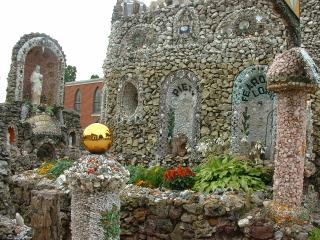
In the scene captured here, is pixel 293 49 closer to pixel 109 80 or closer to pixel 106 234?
pixel 106 234

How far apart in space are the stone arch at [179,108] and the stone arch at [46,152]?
7.58m

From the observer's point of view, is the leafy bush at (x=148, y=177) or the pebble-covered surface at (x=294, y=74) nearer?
the pebble-covered surface at (x=294, y=74)

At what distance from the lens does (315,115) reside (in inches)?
496

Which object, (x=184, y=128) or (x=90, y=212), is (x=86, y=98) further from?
(x=90, y=212)

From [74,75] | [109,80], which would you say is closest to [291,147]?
[109,80]

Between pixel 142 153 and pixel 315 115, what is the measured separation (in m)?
5.90

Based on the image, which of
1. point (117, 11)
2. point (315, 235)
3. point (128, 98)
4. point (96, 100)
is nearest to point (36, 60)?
point (117, 11)

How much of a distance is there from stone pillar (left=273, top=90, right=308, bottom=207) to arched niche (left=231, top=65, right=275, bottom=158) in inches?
155

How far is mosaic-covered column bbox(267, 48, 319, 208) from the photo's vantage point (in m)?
9.64

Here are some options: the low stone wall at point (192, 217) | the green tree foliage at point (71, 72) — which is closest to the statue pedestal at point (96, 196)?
the low stone wall at point (192, 217)

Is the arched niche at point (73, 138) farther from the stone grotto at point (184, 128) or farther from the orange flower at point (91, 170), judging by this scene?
the orange flower at point (91, 170)

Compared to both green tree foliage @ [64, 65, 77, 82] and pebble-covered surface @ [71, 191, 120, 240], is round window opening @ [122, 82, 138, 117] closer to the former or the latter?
pebble-covered surface @ [71, 191, 120, 240]

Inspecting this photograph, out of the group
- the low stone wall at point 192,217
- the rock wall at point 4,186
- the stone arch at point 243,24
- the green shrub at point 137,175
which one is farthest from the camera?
the stone arch at point 243,24

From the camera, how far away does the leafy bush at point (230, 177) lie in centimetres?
1088
